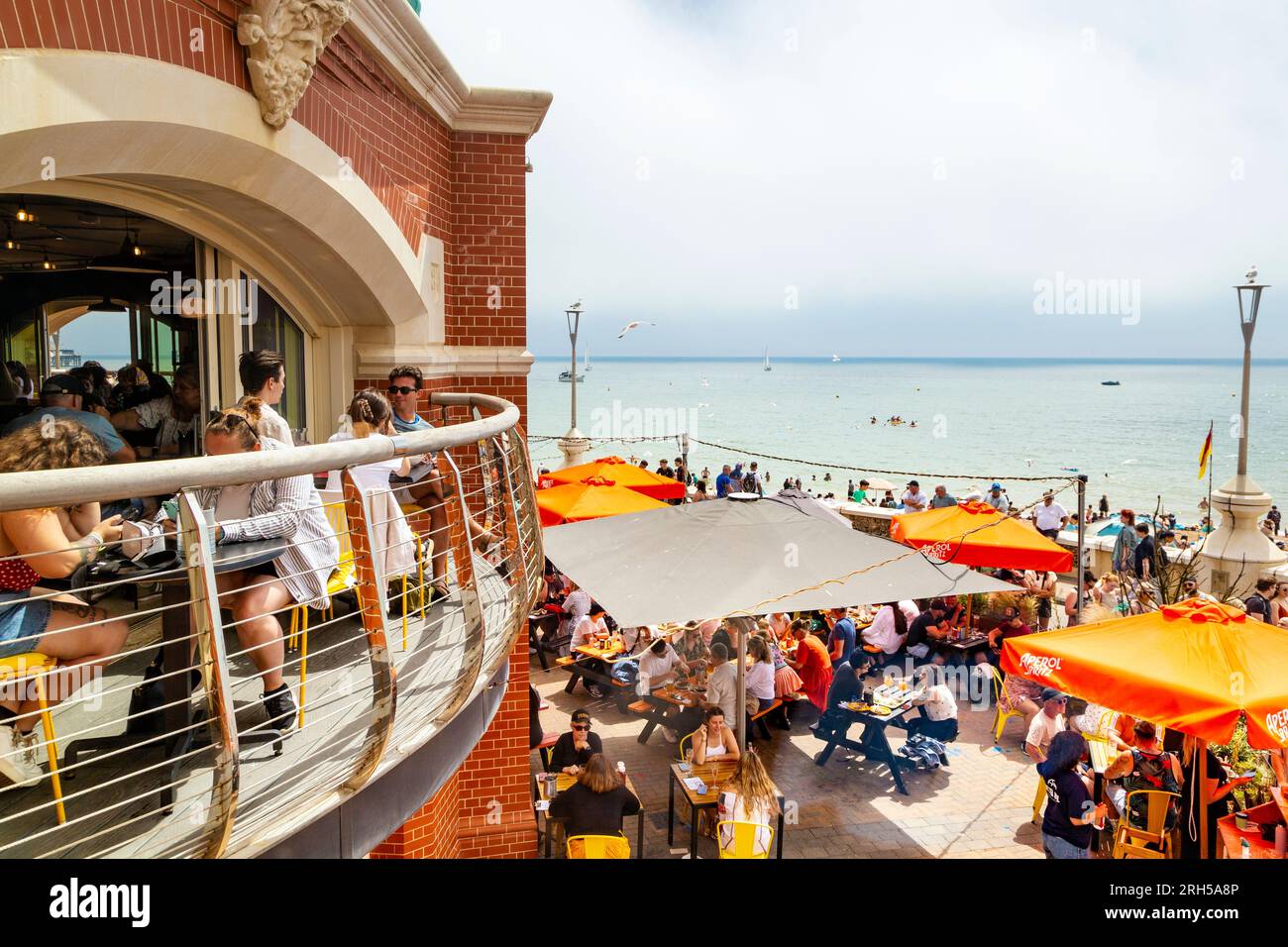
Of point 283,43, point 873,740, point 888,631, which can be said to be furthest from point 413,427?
point 888,631

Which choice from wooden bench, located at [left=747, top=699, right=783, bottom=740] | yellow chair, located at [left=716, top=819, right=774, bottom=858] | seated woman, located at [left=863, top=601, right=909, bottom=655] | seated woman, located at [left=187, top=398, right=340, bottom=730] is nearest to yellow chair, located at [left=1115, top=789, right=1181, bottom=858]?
yellow chair, located at [left=716, top=819, right=774, bottom=858]

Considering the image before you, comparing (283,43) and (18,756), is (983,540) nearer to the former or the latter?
(283,43)

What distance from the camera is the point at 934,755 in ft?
34.2

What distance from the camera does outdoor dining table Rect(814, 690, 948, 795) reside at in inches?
402

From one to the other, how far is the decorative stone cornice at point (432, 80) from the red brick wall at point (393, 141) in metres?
0.10

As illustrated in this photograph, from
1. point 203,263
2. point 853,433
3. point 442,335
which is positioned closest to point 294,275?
point 203,263

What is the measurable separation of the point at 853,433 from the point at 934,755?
99177 millimetres

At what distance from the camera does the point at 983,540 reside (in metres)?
12.5

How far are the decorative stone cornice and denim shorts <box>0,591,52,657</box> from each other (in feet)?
14.6

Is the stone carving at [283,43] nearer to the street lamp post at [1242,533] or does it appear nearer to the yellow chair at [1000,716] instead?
the yellow chair at [1000,716]

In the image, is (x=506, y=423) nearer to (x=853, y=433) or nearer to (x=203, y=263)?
(x=203, y=263)

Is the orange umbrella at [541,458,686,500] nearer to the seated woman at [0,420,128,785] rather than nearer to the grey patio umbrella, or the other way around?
the grey patio umbrella

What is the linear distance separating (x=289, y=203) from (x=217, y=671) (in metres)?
4.18

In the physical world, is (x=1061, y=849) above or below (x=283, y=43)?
below
